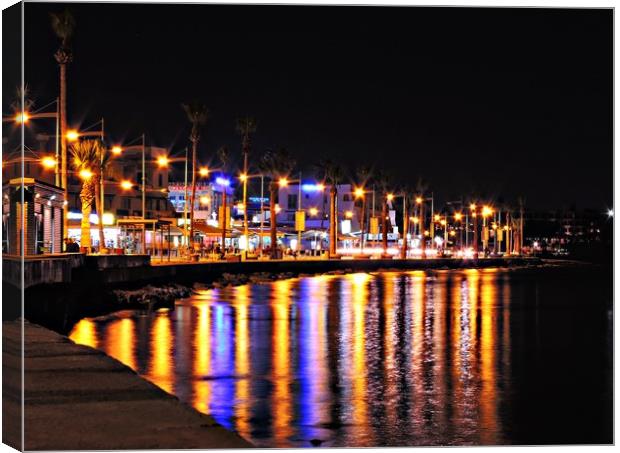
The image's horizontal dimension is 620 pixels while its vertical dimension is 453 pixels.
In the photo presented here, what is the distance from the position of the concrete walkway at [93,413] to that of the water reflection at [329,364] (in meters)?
2.31

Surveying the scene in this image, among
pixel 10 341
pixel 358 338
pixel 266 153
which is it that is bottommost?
pixel 358 338

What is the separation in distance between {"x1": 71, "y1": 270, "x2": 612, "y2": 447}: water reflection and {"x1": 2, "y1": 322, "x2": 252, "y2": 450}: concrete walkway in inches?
90.8

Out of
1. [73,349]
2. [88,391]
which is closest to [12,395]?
[88,391]

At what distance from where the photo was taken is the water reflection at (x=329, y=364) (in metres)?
19.0

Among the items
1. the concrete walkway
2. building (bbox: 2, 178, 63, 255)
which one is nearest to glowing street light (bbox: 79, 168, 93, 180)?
building (bbox: 2, 178, 63, 255)

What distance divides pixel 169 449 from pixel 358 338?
25092 mm

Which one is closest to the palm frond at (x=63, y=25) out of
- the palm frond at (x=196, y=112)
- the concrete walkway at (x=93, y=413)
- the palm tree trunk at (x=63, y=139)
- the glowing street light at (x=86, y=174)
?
the palm tree trunk at (x=63, y=139)

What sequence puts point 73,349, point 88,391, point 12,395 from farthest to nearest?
point 73,349, point 88,391, point 12,395

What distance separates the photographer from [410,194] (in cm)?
18838

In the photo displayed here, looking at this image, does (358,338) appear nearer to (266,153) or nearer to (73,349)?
(73,349)

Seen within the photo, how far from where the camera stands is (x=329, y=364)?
2925 centimetres

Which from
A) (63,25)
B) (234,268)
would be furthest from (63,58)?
(234,268)

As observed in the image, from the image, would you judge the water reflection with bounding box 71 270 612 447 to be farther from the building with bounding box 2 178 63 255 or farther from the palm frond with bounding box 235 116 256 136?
the palm frond with bounding box 235 116 256 136

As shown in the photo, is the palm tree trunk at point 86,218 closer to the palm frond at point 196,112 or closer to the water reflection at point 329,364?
the water reflection at point 329,364
